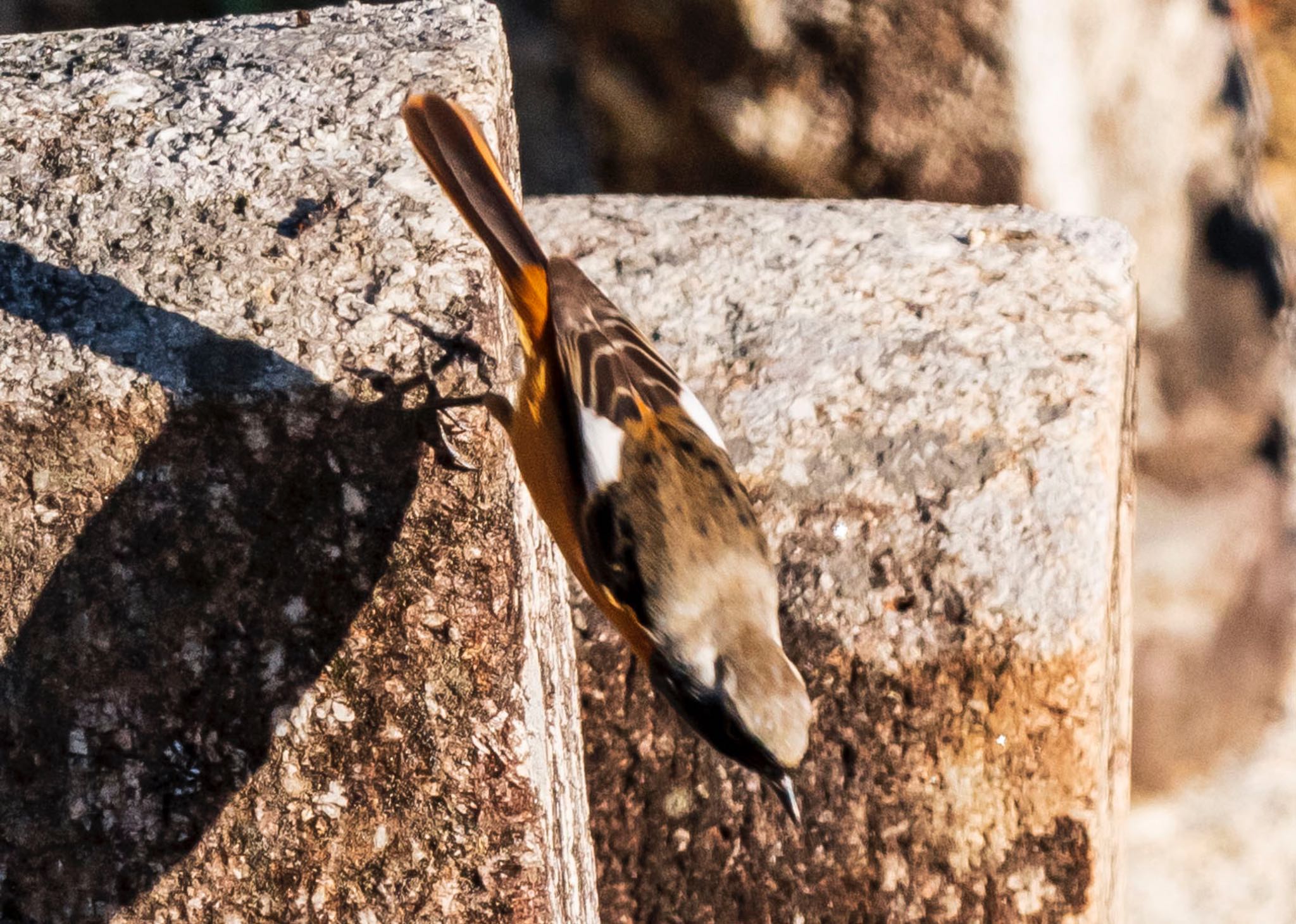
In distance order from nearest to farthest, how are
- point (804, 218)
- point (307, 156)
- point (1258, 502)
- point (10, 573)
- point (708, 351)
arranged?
1. point (10, 573)
2. point (307, 156)
3. point (708, 351)
4. point (804, 218)
5. point (1258, 502)

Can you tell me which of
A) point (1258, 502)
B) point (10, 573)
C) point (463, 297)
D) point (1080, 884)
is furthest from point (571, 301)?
point (1258, 502)

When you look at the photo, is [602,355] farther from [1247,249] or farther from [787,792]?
[1247,249]

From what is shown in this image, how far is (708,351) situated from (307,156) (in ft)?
3.00

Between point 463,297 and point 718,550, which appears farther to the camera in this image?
point 718,550

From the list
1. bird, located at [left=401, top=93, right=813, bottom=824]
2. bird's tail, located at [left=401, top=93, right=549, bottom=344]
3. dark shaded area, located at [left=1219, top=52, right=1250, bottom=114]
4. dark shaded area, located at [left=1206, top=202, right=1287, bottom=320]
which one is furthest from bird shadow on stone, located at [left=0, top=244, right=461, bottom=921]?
dark shaded area, located at [left=1219, top=52, right=1250, bottom=114]

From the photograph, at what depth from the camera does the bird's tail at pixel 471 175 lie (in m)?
2.12

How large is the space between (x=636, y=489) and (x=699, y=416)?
0.73ft

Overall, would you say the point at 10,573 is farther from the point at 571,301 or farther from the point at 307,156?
the point at 571,301

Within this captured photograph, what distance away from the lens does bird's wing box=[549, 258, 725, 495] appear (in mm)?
2424

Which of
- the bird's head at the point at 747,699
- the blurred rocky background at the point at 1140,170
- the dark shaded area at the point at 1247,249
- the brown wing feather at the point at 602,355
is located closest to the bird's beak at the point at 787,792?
the bird's head at the point at 747,699

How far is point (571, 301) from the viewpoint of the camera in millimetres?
2432

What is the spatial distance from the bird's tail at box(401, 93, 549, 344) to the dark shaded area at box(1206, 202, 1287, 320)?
11.8 feet

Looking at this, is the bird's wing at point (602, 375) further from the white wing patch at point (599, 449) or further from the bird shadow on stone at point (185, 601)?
the bird shadow on stone at point (185, 601)

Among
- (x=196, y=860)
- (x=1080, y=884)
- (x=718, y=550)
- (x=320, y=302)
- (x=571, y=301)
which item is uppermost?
(x=320, y=302)
